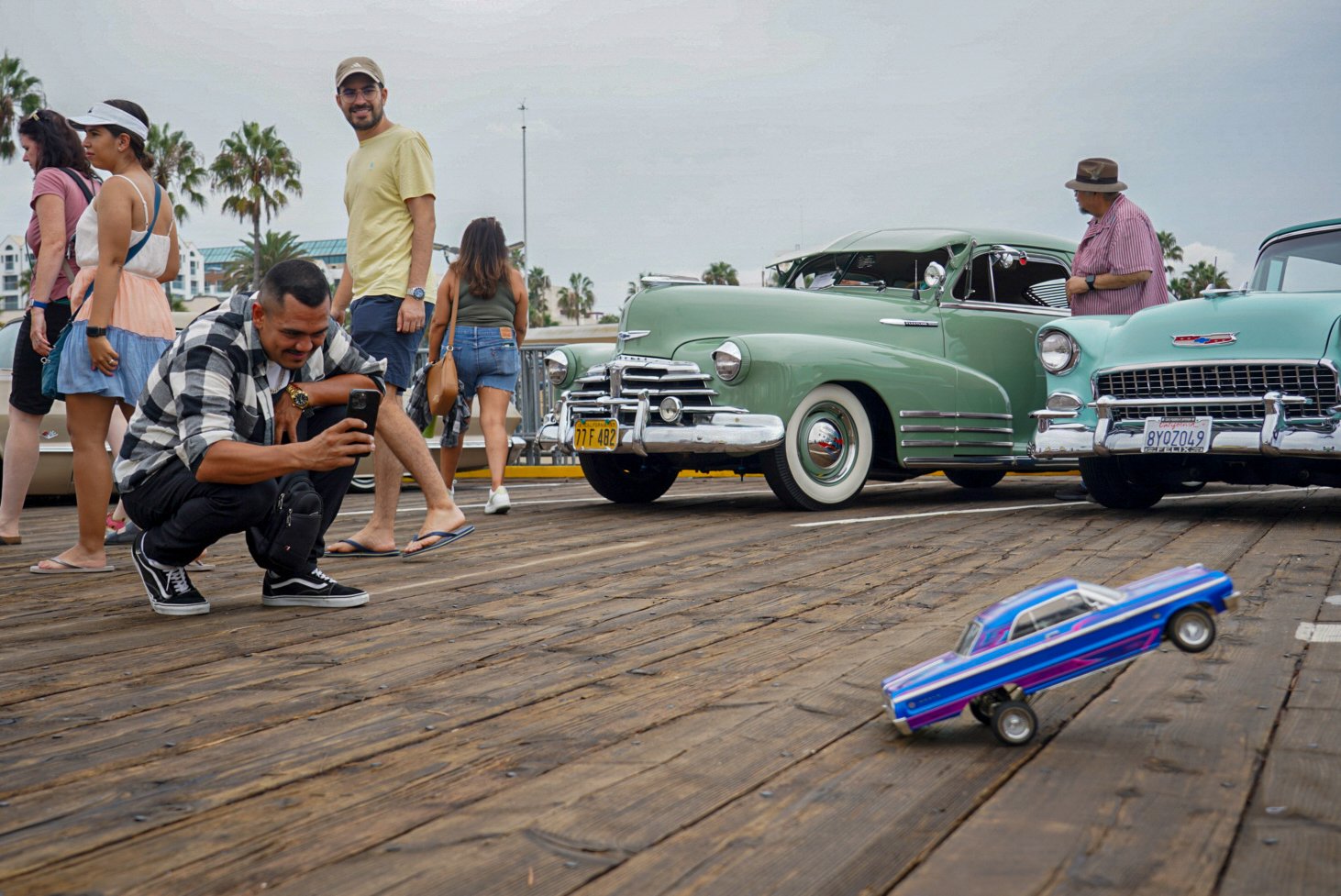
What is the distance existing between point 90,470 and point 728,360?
3.52 m

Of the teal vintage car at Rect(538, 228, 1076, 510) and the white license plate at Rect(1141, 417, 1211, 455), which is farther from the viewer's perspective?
the teal vintage car at Rect(538, 228, 1076, 510)

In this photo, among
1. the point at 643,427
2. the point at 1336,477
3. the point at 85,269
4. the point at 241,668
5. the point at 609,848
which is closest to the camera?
the point at 609,848

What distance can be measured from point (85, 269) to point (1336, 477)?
18.7ft

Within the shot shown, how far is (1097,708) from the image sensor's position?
8.67ft

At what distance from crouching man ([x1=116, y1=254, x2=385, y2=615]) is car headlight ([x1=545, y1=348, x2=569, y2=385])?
4127 mm

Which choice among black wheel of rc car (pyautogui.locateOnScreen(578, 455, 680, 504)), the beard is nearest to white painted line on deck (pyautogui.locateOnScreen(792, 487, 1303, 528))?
black wheel of rc car (pyautogui.locateOnScreen(578, 455, 680, 504))

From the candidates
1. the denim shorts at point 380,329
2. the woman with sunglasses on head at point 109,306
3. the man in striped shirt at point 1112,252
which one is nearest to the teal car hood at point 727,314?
the man in striped shirt at point 1112,252

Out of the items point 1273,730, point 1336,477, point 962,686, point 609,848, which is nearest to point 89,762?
A: point 609,848

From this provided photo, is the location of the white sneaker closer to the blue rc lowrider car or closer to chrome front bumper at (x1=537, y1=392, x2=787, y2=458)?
chrome front bumper at (x1=537, y1=392, x2=787, y2=458)

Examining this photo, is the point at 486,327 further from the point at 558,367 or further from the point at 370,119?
the point at 370,119

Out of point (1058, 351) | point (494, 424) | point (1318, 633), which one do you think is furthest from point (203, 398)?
point (1058, 351)

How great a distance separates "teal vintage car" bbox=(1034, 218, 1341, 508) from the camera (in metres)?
5.94

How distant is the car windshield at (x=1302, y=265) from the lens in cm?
679

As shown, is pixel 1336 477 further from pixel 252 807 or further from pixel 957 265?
pixel 252 807
